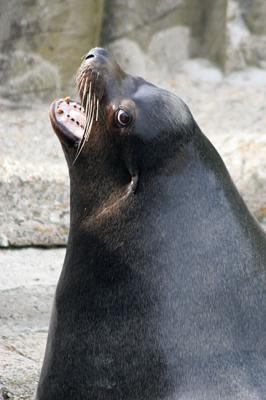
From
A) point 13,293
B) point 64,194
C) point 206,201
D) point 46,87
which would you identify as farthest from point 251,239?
point 46,87

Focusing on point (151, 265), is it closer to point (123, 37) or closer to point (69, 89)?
point (69, 89)

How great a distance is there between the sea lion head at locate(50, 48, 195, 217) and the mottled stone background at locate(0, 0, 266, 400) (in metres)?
1.39

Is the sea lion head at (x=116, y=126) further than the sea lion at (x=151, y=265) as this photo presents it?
Yes

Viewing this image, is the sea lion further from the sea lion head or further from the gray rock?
the gray rock

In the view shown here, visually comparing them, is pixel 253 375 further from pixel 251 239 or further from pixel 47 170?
pixel 47 170

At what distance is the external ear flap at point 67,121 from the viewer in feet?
14.3

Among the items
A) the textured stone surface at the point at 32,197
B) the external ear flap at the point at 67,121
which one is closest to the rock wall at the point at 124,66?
the textured stone surface at the point at 32,197

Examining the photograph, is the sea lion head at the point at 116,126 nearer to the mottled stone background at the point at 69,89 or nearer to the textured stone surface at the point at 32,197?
the mottled stone background at the point at 69,89

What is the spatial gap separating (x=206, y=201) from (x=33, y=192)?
9.67 feet

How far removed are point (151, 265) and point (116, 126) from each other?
0.52m

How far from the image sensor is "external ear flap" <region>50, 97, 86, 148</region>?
172 inches

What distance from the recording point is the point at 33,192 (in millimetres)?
6969

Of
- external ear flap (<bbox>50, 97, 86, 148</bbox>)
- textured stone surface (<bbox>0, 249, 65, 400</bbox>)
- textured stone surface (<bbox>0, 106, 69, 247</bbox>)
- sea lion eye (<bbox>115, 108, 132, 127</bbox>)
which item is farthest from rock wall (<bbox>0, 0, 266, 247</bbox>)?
sea lion eye (<bbox>115, 108, 132, 127</bbox>)

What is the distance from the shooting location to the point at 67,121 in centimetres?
442
